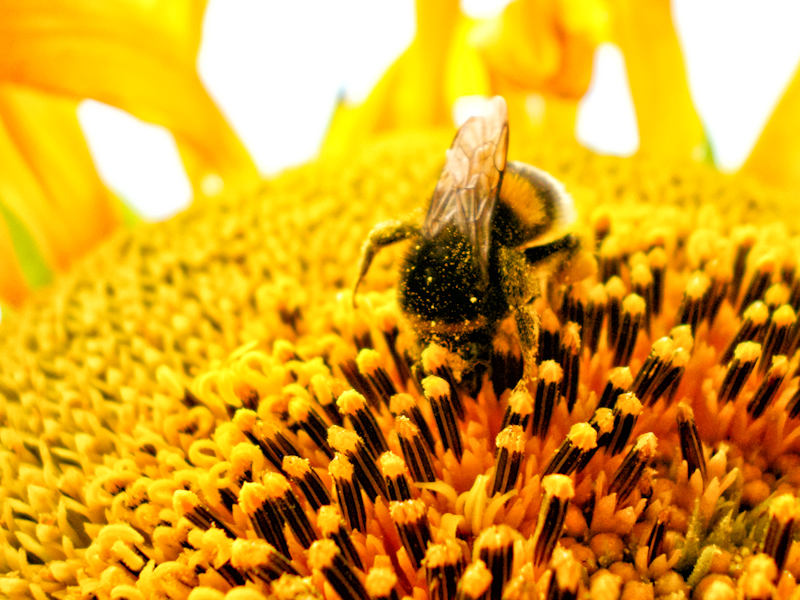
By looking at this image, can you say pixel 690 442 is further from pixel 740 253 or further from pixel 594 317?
pixel 740 253

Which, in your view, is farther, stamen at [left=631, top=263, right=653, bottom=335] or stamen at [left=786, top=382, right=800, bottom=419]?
stamen at [left=631, top=263, right=653, bottom=335]

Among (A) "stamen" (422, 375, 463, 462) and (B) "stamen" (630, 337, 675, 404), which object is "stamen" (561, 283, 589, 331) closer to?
(B) "stamen" (630, 337, 675, 404)

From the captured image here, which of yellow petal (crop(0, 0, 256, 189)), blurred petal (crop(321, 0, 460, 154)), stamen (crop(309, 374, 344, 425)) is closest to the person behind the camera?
stamen (crop(309, 374, 344, 425))

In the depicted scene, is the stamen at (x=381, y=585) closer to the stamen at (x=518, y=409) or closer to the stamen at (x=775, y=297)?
the stamen at (x=518, y=409)

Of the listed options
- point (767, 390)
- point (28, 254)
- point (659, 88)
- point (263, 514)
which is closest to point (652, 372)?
point (767, 390)

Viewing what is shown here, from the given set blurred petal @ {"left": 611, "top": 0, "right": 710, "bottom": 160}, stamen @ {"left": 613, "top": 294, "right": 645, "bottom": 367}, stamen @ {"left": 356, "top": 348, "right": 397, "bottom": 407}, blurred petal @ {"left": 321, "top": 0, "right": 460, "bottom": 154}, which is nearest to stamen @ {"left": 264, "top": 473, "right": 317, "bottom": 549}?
stamen @ {"left": 356, "top": 348, "right": 397, "bottom": 407}

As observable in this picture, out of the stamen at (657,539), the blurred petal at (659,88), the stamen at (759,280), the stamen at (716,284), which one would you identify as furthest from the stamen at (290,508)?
the blurred petal at (659,88)

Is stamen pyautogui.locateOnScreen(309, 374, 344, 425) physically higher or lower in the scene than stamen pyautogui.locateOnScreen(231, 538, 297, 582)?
higher

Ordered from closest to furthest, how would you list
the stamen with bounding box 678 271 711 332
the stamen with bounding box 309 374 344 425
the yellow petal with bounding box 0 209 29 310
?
the stamen with bounding box 309 374 344 425 < the stamen with bounding box 678 271 711 332 < the yellow petal with bounding box 0 209 29 310
